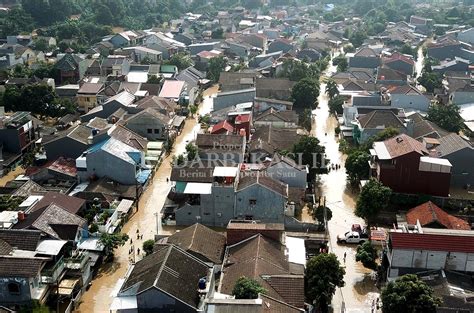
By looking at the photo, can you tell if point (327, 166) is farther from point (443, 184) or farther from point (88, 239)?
point (88, 239)

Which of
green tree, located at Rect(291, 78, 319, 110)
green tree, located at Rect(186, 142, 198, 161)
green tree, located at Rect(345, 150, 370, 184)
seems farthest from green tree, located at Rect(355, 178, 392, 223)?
green tree, located at Rect(291, 78, 319, 110)

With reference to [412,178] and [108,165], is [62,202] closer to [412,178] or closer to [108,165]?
[108,165]

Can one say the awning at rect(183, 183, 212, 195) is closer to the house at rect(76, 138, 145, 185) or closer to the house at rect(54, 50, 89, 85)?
the house at rect(76, 138, 145, 185)

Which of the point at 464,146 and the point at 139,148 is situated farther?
the point at 139,148

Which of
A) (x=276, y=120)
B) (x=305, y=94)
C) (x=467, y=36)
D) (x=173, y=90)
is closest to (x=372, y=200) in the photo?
(x=276, y=120)

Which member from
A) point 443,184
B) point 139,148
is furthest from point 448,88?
point 139,148

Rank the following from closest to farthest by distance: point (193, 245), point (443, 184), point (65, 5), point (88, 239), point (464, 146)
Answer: point (193, 245), point (88, 239), point (443, 184), point (464, 146), point (65, 5)

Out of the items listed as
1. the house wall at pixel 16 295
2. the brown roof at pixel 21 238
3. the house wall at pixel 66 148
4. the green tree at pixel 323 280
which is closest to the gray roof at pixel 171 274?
the house wall at pixel 16 295

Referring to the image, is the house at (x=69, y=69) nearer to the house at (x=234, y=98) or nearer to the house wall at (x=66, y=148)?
the house at (x=234, y=98)
